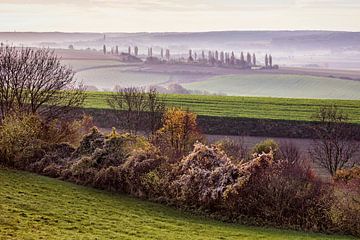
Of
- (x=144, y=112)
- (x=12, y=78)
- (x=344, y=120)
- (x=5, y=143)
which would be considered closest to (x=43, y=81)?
(x=12, y=78)

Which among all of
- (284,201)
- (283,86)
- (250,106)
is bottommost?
(284,201)

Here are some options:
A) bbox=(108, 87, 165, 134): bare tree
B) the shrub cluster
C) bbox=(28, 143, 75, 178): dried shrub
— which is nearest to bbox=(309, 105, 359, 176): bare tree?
bbox=(108, 87, 165, 134): bare tree

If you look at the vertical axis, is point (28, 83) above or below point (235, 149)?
above

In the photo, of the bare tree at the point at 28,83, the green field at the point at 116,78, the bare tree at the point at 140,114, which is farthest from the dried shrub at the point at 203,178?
the green field at the point at 116,78

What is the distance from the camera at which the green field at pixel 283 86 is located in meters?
162

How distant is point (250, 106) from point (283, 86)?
103 meters

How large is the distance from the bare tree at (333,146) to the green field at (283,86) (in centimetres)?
9503

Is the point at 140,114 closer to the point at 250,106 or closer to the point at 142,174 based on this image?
the point at 250,106

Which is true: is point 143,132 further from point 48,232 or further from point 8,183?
point 48,232

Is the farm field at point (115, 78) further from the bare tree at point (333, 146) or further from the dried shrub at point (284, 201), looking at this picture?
the dried shrub at point (284, 201)

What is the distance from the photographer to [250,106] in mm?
80875

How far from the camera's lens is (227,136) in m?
65.6

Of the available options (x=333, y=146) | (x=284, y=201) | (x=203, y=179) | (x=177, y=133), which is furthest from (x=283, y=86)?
(x=284, y=201)

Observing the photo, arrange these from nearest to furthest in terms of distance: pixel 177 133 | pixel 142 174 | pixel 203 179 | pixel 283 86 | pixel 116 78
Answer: pixel 203 179, pixel 142 174, pixel 177 133, pixel 283 86, pixel 116 78
